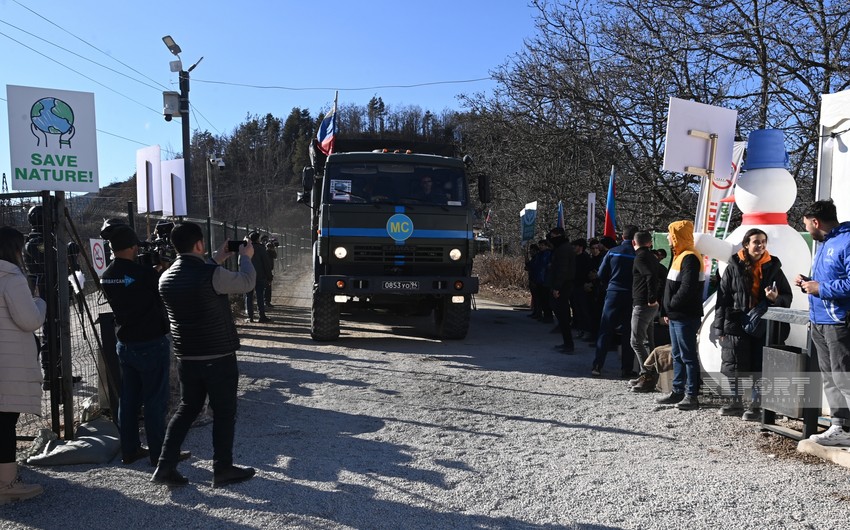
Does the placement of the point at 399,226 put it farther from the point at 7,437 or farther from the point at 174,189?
the point at 7,437

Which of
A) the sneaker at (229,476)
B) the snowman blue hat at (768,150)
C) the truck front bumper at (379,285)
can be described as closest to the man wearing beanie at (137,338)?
the sneaker at (229,476)

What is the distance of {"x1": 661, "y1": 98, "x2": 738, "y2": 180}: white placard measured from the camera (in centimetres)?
713

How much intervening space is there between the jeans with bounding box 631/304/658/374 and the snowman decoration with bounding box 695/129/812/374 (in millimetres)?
568

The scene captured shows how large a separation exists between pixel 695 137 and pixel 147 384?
19.8 ft

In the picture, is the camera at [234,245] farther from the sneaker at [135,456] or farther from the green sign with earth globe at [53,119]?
the green sign with earth globe at [53,119]

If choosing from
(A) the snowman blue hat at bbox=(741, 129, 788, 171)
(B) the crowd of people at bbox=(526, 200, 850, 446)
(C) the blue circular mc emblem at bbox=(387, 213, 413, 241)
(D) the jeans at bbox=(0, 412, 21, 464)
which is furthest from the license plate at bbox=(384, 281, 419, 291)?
(D) the jeans at bbox=(0, 412, 21, 464)

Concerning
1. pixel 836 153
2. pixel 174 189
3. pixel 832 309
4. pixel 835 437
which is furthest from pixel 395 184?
pixel 835 437

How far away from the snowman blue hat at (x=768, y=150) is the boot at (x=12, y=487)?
22.5 ft

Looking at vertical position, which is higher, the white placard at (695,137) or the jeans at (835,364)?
the white placard at (695,137)

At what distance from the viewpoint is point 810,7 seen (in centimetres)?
1088

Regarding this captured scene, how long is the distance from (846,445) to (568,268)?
5.77 m

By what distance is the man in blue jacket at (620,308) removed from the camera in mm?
7844

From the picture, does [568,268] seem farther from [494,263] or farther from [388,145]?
[494,263]

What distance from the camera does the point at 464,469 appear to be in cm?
470
